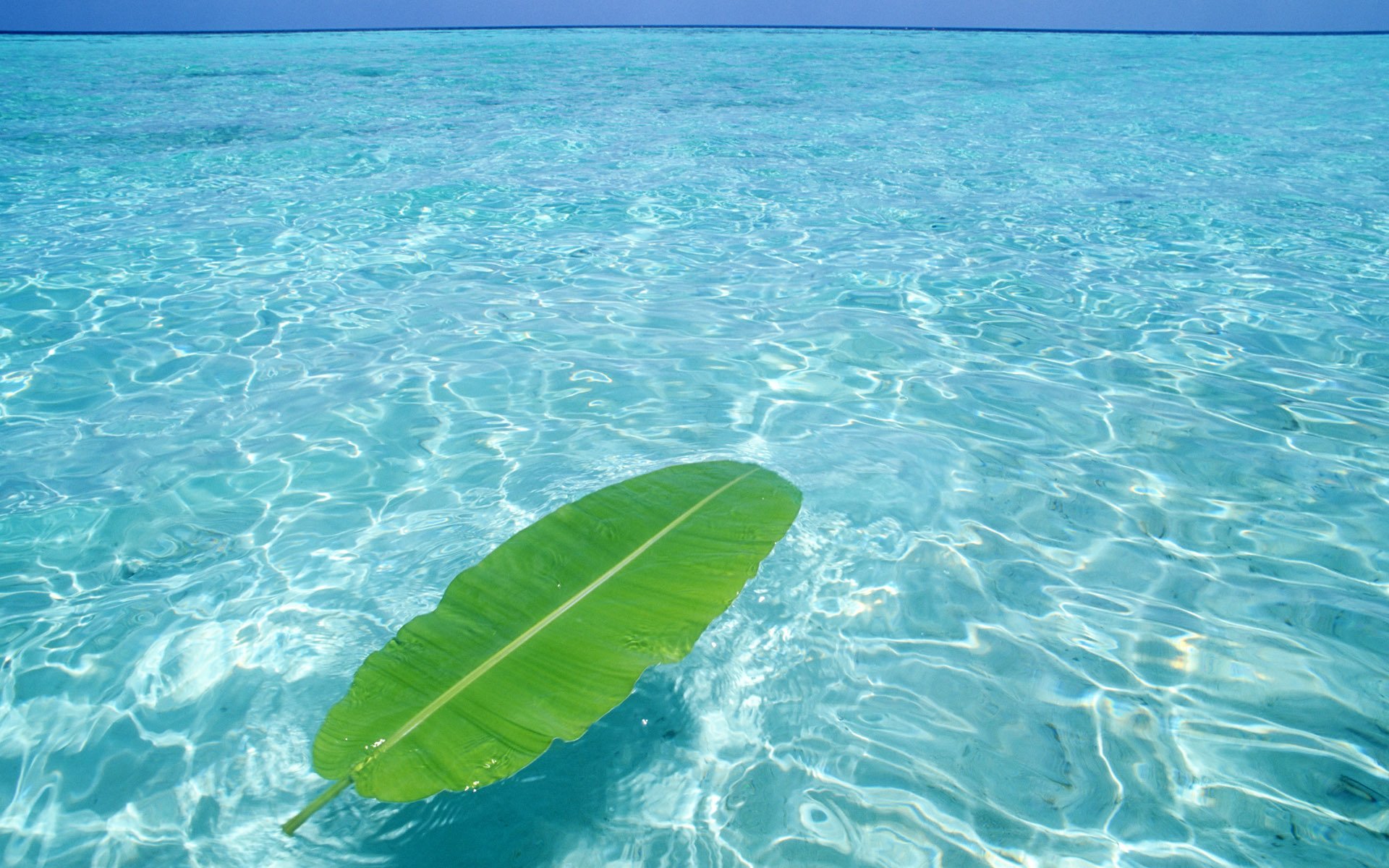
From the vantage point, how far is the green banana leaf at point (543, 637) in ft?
5.44

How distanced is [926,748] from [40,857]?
2285mm

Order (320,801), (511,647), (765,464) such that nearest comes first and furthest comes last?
(320,801)
(511,647)
(765,464)

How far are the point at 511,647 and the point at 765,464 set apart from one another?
2.00 m

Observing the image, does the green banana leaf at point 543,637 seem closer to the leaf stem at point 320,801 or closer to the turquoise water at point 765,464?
the leaf stem at point 320,801

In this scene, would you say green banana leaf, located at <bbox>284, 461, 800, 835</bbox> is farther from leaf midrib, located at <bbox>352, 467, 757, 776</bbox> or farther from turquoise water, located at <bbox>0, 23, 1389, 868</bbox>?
turquoise water, located at <bbox>0, 23, 1389, 868</bbox>

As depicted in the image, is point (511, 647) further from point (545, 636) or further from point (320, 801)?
point (320, 801)

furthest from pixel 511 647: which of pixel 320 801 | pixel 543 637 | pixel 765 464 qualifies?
pixel 765 464

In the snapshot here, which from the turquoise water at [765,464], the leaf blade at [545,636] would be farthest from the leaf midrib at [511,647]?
the turquoise water at [765,464]

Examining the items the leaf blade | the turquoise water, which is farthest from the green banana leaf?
the turquoise water

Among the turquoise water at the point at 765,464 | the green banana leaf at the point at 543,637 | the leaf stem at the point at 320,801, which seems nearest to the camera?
the leaf stem at the point at 320,801

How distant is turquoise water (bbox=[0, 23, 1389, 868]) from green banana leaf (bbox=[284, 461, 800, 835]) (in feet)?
1.71

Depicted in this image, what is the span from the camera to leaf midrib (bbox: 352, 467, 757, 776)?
1.68 m

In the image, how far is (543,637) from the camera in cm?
196

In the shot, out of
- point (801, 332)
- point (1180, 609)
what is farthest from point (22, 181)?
point (1180, 609)
